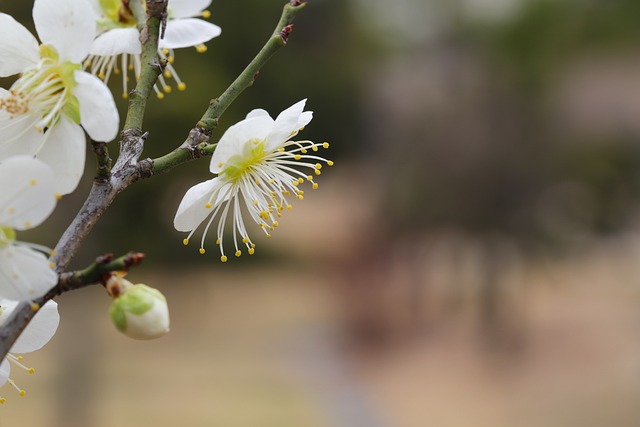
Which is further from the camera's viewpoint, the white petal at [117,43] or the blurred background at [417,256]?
the blurred background at [417,256]

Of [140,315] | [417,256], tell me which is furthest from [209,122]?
[417,256]

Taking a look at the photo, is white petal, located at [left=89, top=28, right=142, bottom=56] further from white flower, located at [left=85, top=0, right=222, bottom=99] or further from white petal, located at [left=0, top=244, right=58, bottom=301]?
white petal, located at [left=0, top=244, right=58, bottom=301]

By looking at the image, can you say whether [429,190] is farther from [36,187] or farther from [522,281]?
[36,187]

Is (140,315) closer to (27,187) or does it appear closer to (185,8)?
(27,187)

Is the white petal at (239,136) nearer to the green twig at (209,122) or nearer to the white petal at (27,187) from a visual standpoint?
the green twig at (209,122)

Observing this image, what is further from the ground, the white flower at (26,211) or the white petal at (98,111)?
the white petal at (98,111)

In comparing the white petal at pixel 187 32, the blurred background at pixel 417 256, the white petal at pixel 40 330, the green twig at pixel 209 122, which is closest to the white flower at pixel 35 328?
the white petal at pixel 40 330

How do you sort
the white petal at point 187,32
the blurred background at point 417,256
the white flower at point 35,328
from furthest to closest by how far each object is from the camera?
the blurred background at point 417,256
the white petal at point 187,32
the white flower at point 35,328
